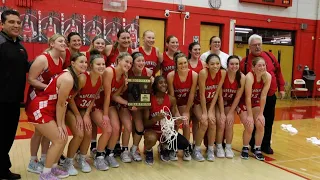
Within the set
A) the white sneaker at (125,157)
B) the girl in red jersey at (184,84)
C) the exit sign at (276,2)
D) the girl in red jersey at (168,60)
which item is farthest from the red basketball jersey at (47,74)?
the exit sign at (276,2)

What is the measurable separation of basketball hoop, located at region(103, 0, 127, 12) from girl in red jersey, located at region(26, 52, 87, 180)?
213 inches

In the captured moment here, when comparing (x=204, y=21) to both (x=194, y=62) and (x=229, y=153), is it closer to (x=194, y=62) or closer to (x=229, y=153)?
(x=194, y=62)

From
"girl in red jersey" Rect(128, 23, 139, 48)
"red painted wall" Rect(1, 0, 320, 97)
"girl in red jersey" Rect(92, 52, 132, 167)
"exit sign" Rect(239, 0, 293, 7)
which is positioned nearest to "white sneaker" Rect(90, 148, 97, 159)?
"girl in red jersey" Rect(92, 52, 132, 167)

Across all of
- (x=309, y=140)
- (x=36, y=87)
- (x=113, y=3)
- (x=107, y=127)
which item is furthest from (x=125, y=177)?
(x=113, y=3)

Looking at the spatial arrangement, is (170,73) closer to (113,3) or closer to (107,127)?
(107,127)

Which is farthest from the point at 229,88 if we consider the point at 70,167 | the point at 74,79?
the point at 70,167

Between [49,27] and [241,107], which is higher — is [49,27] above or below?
above

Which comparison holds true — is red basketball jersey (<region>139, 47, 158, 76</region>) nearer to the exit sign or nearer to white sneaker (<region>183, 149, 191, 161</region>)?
white sneaker (<region>183, 149, 191, 161</region>)

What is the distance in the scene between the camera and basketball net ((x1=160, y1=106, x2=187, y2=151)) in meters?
3.70

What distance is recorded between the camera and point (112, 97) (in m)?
3.72

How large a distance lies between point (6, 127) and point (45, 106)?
1.37 feet

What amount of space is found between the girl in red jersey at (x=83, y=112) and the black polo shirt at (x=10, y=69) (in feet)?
1.82

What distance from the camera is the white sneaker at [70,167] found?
3340 mm

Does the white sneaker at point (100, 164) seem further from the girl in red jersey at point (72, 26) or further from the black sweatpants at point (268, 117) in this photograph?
the girl in red jersey at point (72, 26)
